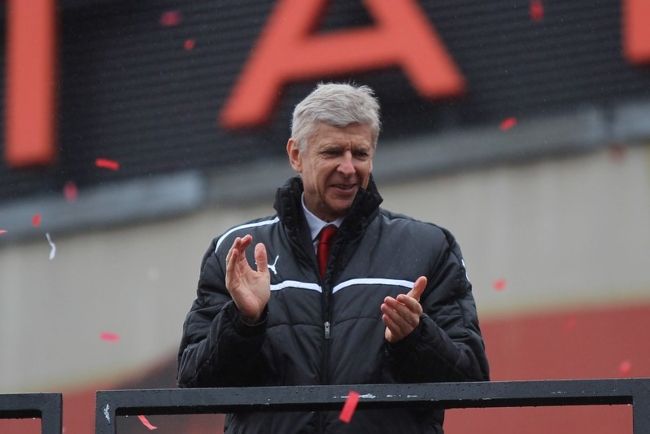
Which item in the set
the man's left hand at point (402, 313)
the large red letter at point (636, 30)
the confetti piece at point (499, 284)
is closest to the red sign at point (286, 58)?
the large red letter at point (636, 30)

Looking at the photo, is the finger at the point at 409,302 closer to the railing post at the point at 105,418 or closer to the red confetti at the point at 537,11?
the railing post at the point at 105,418

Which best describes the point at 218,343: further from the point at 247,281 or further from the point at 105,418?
the point at 105,418

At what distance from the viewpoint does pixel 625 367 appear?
5699mm

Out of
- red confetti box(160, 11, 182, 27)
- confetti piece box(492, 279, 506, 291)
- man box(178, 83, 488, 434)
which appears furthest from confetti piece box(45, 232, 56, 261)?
man box(178, 83, 488, 434)

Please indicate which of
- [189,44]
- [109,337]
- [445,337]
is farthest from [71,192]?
[445,337]

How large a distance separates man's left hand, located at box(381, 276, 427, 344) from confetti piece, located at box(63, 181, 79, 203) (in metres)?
3.81

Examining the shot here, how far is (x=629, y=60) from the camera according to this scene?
5848 millimetres

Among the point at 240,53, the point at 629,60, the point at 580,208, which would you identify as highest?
the point at 240,53

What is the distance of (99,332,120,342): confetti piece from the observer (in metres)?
6.21

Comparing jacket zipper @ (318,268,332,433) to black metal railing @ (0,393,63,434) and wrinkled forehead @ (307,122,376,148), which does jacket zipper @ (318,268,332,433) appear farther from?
black metal railing @ (0,393,63,434)

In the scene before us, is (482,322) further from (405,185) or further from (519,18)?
(519,18)

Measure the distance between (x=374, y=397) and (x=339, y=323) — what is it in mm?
509

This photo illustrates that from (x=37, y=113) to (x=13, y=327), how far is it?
0.89m

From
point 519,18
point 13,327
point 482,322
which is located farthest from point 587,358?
point 13,327
